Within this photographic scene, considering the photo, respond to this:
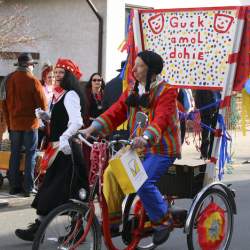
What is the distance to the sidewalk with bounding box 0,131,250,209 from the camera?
823 cm

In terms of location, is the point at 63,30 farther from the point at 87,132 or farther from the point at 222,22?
the point at 87,132

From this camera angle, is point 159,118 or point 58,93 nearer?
point 159,118

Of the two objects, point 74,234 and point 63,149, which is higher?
point 63,149

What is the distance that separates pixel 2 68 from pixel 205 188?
1467 centimetres

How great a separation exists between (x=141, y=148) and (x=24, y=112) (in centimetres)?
386

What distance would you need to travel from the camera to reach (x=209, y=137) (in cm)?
1219

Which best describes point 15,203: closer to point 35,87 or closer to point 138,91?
point 35,87

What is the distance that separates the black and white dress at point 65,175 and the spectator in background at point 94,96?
9.59 ft

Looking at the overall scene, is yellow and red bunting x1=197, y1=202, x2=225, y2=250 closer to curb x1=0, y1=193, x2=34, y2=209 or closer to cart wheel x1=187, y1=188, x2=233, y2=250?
cart wheel x1=187, y1=188, x2=233, y2=250

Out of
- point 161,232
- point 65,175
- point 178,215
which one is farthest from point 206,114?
point 161,232

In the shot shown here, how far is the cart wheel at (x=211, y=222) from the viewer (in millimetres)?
5477

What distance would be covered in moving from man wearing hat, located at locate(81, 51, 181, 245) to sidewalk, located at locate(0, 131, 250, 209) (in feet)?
2.99

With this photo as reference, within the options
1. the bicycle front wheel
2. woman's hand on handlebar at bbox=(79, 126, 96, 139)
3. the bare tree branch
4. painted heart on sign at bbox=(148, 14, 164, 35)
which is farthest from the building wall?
the bicycle front wheel

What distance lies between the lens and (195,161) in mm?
8781
